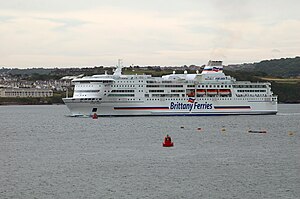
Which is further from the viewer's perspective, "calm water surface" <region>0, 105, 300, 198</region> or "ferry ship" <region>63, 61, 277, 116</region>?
"ferry ship" <region>63, 61, 277, 116</region>

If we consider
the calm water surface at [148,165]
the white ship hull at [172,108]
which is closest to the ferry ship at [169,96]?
the white ship hull at [172,108]

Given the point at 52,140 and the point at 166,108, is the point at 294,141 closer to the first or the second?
the point at 52,140

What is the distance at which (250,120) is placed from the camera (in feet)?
317

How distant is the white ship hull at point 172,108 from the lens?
91938 mm

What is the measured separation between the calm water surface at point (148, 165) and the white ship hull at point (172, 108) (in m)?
20.0

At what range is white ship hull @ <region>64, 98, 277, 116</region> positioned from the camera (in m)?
91.9

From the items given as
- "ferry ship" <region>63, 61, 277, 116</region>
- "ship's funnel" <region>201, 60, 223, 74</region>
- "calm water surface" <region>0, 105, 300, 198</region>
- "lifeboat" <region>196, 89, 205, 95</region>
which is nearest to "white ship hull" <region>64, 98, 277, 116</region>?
"ferry ship" <region>63, 61, 277, 116</region>

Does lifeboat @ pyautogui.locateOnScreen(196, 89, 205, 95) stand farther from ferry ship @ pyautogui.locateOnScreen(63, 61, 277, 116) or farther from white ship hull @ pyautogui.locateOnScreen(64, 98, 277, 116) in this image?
white ship hull @ pyautogui.locateOnScreen(64, 98, 277, 116)

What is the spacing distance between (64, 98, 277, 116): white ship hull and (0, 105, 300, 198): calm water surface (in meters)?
20.0

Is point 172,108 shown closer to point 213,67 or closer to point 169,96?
point 169,96

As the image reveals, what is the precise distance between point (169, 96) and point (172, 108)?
5.56 ft

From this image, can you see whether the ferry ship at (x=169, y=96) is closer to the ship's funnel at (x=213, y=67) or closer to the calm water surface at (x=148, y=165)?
the ship's funnel at (x=213, y=67)

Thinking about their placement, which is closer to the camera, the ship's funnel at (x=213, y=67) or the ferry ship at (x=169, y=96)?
the ferry ship at (x=169, y=96)

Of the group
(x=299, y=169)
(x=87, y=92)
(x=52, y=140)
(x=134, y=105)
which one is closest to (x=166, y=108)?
(x=134, y=105)
